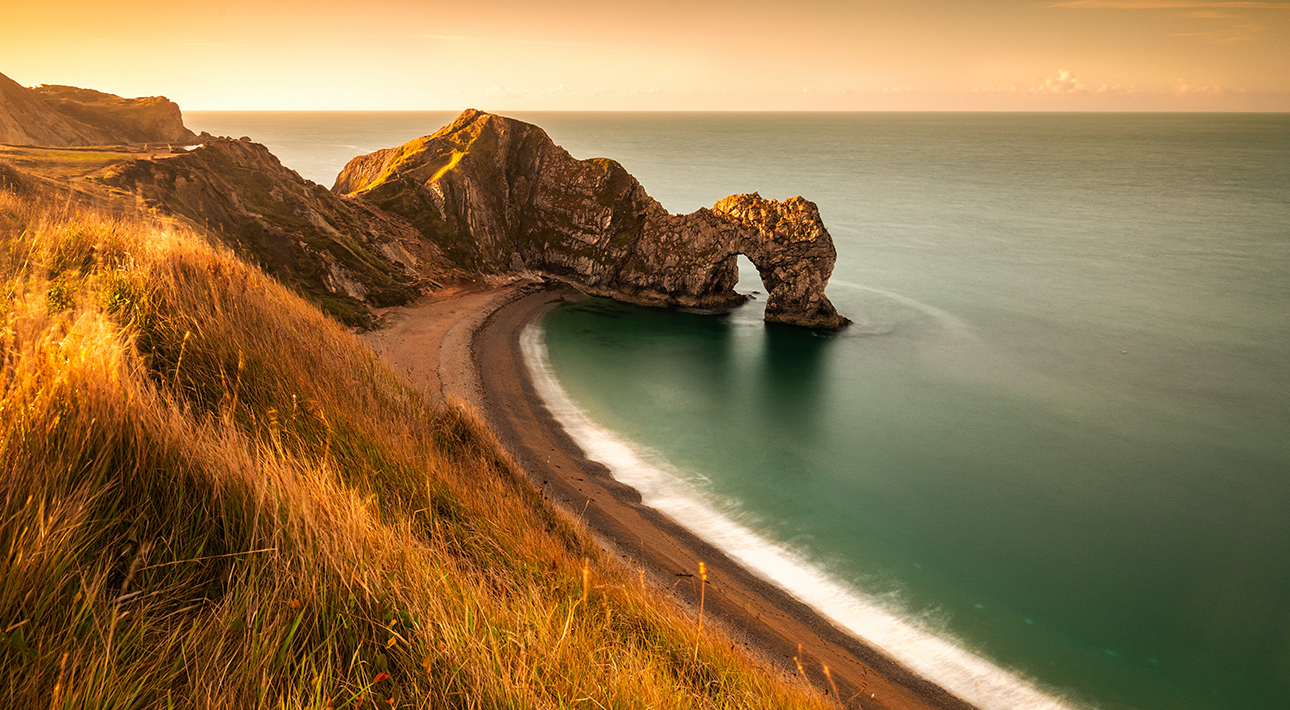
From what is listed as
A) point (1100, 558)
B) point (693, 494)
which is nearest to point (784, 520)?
point (693, 494)

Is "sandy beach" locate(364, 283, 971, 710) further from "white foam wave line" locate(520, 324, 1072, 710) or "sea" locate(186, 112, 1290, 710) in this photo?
"sea" locate(186, 112, 1290, 710)

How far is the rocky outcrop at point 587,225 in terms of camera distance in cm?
4441

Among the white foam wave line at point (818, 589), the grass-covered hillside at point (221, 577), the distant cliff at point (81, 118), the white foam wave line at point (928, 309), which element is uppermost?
the distant cliff at point (81, 118)

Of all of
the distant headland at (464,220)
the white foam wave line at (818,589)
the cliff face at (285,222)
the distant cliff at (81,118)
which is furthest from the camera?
the distant cliff at (81,118)

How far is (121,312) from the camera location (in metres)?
5.20

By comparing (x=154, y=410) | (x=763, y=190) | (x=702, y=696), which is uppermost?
(x=763, y=190)

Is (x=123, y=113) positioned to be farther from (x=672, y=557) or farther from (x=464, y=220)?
(x=672, y=557)

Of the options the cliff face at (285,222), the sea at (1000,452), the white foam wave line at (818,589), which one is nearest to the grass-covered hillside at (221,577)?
the white foam wave line at (818,589)

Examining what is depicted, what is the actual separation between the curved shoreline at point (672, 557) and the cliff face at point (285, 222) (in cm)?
912

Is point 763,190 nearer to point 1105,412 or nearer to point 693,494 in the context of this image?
point 1105,412

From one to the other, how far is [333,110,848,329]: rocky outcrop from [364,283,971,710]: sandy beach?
458 inches

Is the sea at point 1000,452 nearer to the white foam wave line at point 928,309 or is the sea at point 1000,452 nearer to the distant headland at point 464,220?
the white foam wave line at point 928,309

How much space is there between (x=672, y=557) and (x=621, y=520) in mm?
2559

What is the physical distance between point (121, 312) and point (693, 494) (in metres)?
21.1
